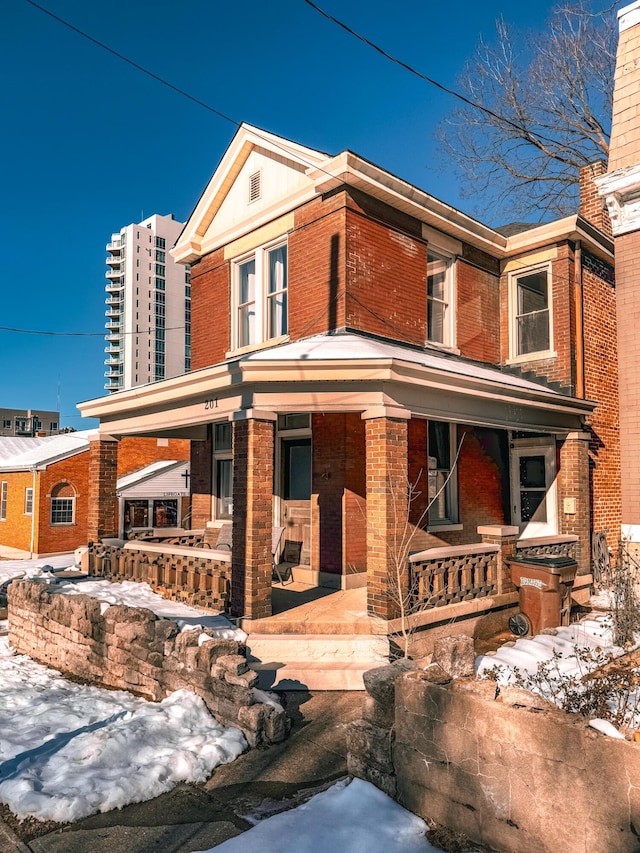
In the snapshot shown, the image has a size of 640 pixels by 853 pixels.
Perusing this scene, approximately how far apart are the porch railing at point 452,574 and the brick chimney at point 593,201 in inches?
332

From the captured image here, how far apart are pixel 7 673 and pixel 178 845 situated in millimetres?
5087

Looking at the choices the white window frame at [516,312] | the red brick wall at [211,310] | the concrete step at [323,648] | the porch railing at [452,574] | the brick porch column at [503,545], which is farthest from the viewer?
the red brick wall at [211,310]

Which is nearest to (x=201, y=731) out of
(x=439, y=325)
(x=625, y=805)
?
(x=625, y=805)

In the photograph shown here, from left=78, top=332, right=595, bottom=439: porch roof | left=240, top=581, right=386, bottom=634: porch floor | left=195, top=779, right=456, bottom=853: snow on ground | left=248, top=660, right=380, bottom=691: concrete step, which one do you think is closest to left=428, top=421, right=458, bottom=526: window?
left=78, top=332, right=595, bottom=439: porch roof

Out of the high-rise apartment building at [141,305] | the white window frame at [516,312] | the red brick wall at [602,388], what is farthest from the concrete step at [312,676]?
the high-rise apartment building at [141,305]

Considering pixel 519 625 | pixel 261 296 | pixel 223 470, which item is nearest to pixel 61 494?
pixel 223 470

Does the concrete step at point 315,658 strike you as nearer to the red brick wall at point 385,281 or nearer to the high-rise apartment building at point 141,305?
the red brick wall at point 385,281

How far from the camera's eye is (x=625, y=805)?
9.45 ft

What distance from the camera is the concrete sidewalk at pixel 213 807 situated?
13.1ft

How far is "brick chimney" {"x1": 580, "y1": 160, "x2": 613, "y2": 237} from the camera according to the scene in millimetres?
13372

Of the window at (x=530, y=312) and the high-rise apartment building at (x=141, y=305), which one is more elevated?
the high-rise apartment building at (x=141, y=305)

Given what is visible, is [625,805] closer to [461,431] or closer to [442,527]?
[442,527]

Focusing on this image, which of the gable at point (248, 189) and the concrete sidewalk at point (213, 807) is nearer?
the concrete sidewalk at point (213, 807)

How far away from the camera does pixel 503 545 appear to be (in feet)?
29.9
